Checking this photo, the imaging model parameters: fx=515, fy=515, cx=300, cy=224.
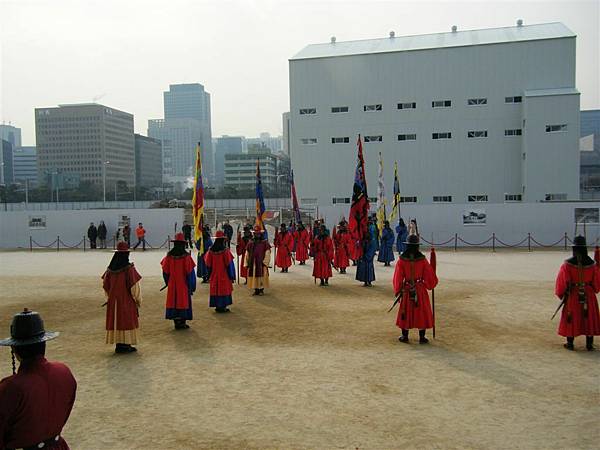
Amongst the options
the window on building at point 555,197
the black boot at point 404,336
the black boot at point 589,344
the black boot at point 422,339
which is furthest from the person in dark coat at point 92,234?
the window on building at point 555,197

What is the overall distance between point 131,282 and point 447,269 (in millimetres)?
12702

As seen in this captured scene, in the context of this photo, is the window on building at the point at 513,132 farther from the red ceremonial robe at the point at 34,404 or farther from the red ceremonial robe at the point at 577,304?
the red ceremonial robe at the point at 34,404

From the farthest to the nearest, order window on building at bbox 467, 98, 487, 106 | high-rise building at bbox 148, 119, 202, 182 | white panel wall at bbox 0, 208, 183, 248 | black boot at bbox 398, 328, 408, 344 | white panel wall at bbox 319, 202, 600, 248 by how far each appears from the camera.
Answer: high-rise building at bbox 148, 119, 202, 182
window on building at bbox 467, 98, 487, 106
white panel wall at bbox 0, 208, 183, 248
white panel wall at bbox 319, 202, 600, 248
black boot at bbox 398, 328, 408, 344

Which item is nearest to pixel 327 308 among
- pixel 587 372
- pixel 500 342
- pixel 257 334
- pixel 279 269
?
pixel 257 334

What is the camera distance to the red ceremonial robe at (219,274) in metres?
11.4

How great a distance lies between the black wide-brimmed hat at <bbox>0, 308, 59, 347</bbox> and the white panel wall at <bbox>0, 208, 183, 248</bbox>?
1076 inches

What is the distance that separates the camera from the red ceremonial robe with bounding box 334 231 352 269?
1789 cm

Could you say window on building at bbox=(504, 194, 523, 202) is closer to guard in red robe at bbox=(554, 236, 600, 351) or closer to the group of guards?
the group of guards

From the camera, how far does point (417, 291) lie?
877 cm

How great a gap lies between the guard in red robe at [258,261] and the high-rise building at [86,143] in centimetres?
8629

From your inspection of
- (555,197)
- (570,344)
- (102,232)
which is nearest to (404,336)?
(570,344)

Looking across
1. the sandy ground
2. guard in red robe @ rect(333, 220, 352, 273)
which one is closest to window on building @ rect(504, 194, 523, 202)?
guard in red robe @ rect(333, 220, 352, 273)

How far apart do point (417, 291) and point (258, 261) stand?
5837 mm

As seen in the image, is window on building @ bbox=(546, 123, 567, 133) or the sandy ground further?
window on building @ bbox=(546, 123, 567, 133)
